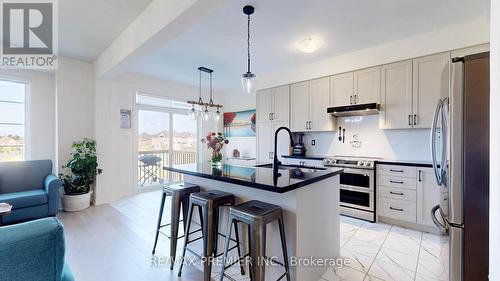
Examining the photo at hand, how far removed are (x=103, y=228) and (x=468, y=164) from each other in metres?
3.96

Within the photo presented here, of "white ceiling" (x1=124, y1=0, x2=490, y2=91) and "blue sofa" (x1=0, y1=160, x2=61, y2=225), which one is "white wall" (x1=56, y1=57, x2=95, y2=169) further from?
"white ceiling" (x1=124, y1=0, x2=490, y2=91)

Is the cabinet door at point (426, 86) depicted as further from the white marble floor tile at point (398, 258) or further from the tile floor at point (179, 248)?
the white marble floor tile at point (398, 258)

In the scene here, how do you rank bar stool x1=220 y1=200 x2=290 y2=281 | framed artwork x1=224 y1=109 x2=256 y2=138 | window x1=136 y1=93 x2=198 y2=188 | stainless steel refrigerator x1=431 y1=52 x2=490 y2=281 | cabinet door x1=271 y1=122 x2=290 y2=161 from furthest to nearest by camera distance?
framed artwork x1=224 y1=109 x2=256 y2=138, window x1=136 y1=93 x2=198 y2=188, cabinet door x1=271 y1=122 x2=290 y2=161, bar stool x1=220 y1=200 x2=290 y2=281, stainless steel refrigerator x1=431 y1=52 x2=490 y2=281

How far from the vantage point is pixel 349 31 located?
2.96 meters

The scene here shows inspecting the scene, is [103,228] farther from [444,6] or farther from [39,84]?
[444,6]

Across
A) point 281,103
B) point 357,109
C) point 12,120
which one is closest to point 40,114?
point 12,120

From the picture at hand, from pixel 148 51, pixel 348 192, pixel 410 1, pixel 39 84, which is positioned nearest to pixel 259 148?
pixel 348 192

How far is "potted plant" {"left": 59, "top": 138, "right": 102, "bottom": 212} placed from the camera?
12.2 feet

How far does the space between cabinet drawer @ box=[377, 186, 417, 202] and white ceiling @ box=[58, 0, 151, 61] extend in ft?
12.9

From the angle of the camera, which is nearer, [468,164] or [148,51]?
[468,164]

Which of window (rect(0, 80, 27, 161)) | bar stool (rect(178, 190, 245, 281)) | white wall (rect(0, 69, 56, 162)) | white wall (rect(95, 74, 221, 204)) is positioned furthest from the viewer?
white wall (rect(95, 74, 221, 204))

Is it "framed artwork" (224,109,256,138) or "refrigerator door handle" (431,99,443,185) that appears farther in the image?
"framed artwork" (224,109,256,138)

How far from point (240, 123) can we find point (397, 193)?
13.6 ft

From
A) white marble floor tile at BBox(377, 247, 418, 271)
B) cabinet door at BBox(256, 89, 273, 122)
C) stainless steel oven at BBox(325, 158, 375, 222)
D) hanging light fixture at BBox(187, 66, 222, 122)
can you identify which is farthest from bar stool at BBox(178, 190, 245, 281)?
cabinet door at BBox(256, 89, 273, 122)
